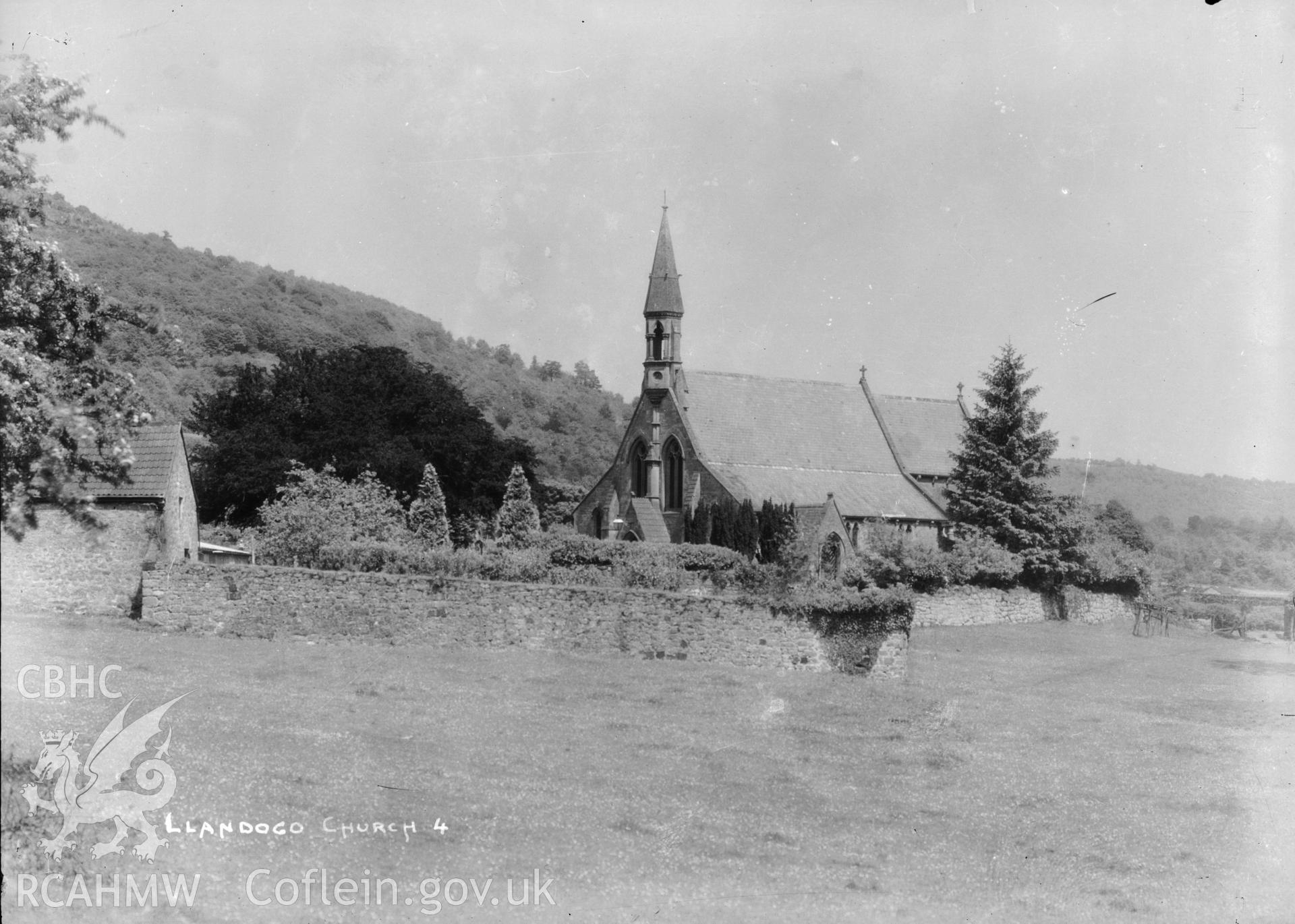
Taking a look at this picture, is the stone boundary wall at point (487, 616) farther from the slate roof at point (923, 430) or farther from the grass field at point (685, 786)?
the slate roof at point (923, 430)

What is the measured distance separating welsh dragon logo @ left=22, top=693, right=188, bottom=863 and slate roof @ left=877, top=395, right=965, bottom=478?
Result: 143 feet

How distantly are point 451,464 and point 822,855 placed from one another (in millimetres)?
39790

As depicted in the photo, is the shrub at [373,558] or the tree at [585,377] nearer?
the shrub at [373,558]

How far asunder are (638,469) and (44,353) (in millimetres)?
38378

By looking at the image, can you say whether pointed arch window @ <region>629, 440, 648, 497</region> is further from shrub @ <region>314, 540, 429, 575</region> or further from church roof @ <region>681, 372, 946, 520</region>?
shrub @ <region>314, 540, 429, 575</region>

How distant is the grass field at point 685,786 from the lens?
1137cm

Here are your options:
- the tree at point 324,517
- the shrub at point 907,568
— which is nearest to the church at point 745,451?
the shrub at point 907,568

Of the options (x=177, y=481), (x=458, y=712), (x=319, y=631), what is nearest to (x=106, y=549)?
(x=177, y=481)

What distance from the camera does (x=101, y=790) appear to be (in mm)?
11031

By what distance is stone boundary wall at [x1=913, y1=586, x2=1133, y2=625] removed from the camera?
119 ft

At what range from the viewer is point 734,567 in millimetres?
26047

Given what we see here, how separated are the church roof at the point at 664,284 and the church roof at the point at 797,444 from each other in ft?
9.48

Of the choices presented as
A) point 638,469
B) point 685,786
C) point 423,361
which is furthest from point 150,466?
point 423,361

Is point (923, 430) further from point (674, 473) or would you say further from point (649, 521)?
A: point (649, 521)
